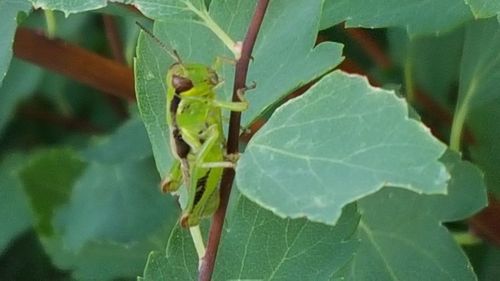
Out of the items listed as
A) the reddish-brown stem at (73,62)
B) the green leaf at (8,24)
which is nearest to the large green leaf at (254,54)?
the green leaf at (8,24)

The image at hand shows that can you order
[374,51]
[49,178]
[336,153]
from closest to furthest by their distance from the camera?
[336,153]
[374,51]
[49,178]

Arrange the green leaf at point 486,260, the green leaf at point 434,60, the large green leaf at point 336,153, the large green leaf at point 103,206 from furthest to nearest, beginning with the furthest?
the green leaf at point 434,60 < the large green leaf at point 103,206 < the green leaf at point 486,260 < the large green leaf at point 336,153

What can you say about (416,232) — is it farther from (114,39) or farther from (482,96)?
(114,39)

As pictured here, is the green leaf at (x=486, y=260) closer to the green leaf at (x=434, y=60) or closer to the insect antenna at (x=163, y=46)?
the green leaf at (x=434, y=60)

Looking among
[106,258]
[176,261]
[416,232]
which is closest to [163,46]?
[176,261]

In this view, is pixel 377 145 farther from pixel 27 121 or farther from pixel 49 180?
pixel 27 121

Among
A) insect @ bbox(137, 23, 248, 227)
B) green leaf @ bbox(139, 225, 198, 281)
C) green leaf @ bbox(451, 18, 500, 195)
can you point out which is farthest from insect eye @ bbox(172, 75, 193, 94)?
green leaf @ bbox(451, 18, 500, 195)

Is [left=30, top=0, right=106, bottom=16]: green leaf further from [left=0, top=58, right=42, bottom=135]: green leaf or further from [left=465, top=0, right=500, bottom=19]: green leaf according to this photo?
[left=0, top=58, right=42, bottom=135]: green leaf
